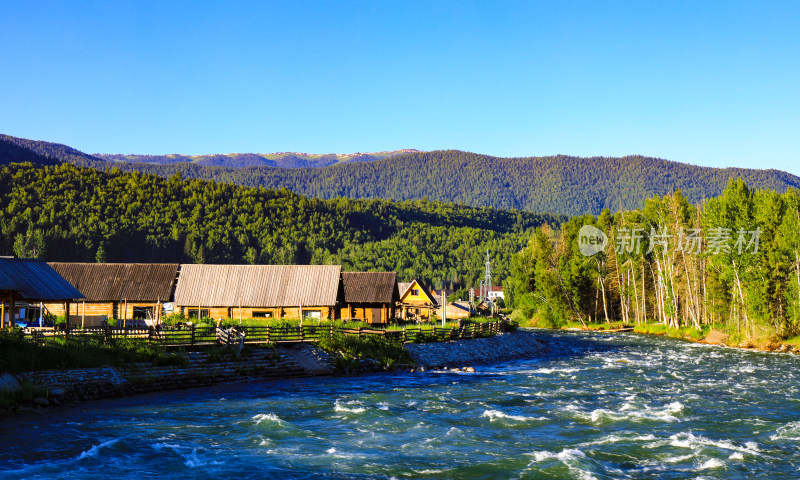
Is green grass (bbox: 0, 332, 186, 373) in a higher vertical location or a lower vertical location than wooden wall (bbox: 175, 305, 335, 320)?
lower

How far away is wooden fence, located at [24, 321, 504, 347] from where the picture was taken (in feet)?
97.4

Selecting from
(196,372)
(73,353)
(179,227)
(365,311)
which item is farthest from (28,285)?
(179,227)

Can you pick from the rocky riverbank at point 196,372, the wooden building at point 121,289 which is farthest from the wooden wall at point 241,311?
the rocky riverbank at point 196,372

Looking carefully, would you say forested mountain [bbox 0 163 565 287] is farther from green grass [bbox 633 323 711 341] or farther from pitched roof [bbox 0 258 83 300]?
green grass [bbox 633 323 711 341]

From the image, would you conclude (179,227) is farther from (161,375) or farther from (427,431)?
(427,431)

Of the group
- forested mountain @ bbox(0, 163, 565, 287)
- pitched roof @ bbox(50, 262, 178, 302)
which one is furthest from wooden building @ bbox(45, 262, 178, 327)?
forested mountain @ bbox(0, 163, 565, 287)

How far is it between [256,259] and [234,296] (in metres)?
114

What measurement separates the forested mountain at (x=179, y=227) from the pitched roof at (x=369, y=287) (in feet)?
275

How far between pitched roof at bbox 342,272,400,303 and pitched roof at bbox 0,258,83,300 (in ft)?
81.9

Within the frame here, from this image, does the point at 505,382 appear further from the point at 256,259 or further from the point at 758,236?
the point at 256,259

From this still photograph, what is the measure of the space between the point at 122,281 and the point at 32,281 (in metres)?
19.3

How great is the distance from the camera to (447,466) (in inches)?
648

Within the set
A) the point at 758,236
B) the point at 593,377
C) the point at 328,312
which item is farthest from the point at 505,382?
the point at 758,236

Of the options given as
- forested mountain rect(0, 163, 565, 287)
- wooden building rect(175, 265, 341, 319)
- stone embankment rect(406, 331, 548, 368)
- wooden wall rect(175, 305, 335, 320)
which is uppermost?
forested mountain rect(0, 163, 565, 287)
